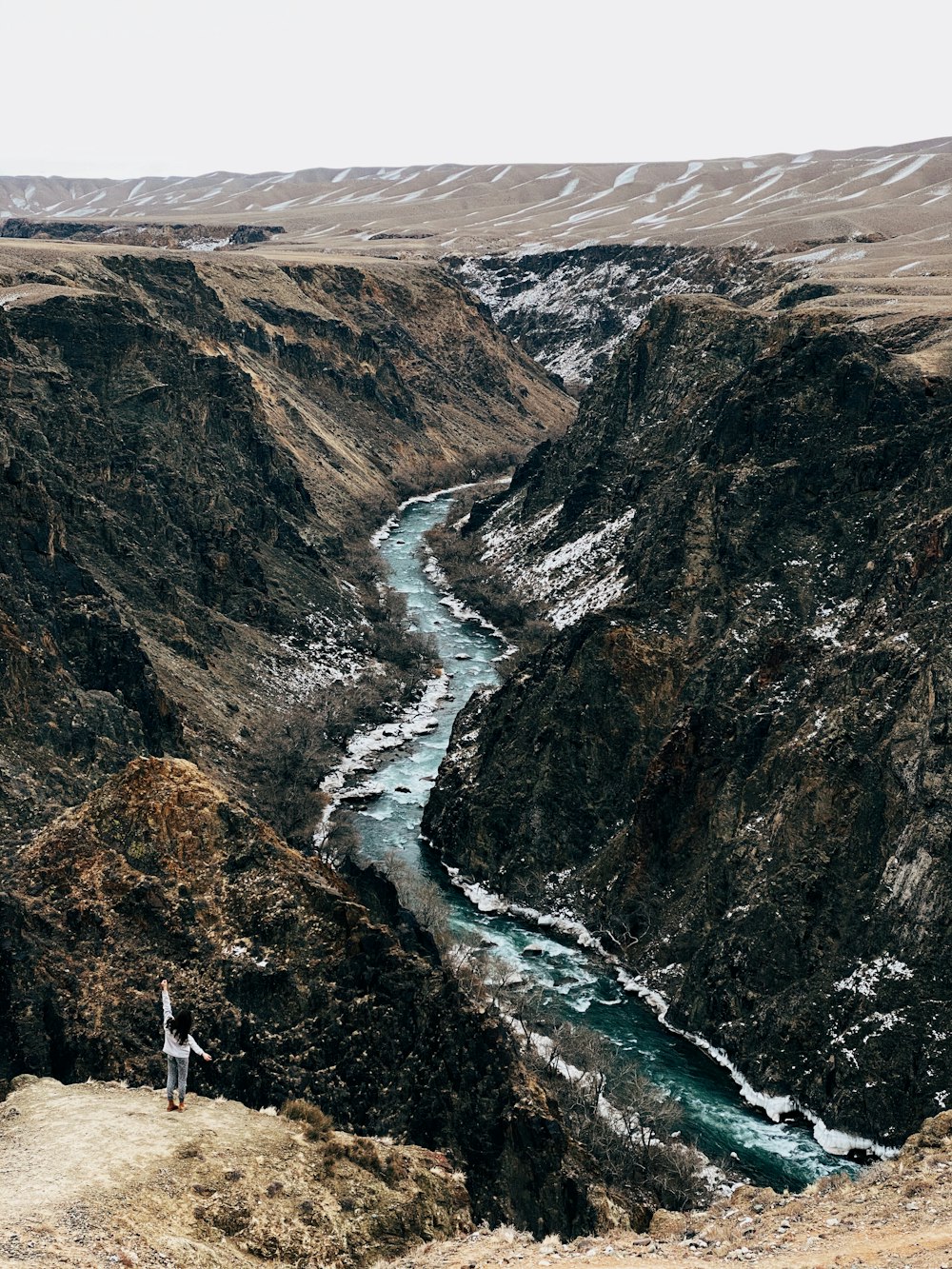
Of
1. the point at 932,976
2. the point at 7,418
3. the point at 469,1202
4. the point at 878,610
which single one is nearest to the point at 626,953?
the point at 932,976

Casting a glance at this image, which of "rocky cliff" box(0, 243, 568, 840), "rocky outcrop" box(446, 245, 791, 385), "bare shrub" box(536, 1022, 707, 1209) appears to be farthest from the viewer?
"rocky outcrop" box(446, 245, 791, 385)

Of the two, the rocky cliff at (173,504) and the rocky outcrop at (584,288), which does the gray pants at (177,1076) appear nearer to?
the rocky cliff at (173,504)

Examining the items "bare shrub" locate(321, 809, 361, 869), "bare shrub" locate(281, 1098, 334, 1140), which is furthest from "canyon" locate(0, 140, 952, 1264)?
"bare shrub" locate(281, 1098, 334, 1140)

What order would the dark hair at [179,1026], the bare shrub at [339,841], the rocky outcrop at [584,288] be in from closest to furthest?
the dark hair at [179,1026] → the bare shrub at [339,841] → the rocky outcrop at [584,288]

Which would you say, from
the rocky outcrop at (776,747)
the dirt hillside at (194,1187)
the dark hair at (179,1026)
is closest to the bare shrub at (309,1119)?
the dirt hillside at (194,1187)

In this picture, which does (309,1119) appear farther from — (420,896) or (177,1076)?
(420,896)

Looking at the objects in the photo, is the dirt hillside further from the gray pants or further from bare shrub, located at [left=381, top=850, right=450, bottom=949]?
bare shrub, located at [left=381, top=850, right=450, bottom=949]
